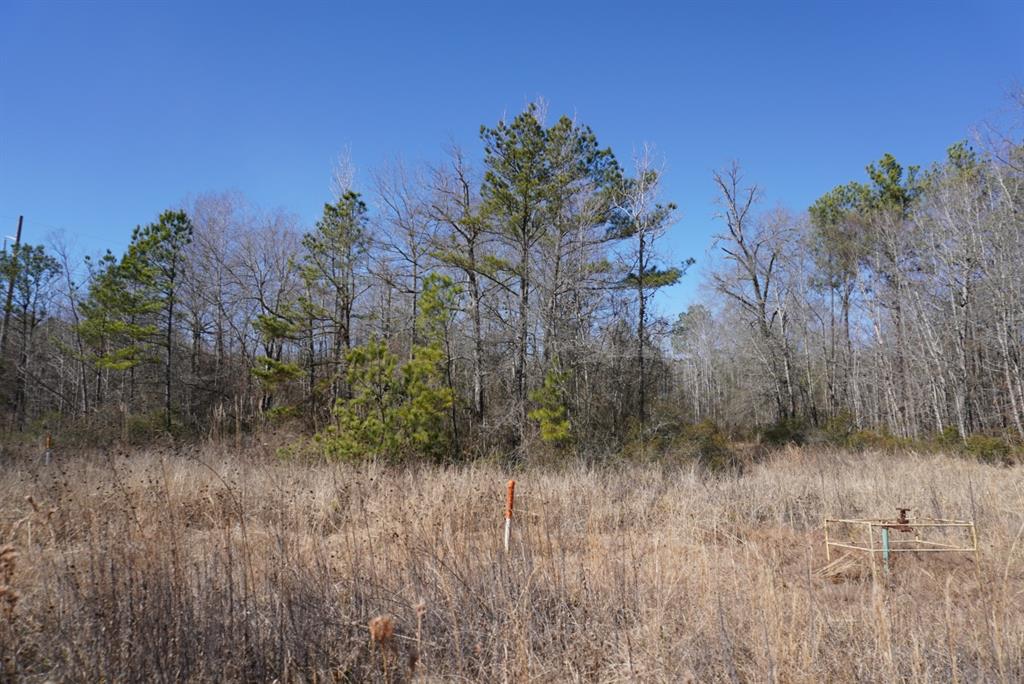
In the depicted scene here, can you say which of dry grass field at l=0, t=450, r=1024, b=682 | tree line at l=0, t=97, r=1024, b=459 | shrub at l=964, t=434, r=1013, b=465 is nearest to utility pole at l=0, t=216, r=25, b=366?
tree line at l=0, t=97, r=1024, b=459

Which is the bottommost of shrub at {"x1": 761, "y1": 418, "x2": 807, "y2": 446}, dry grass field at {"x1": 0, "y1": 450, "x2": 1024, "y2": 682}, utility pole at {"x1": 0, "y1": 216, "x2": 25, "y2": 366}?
shrub at {"x1": 761, "y1": 418, "x2": 807, "y2": 446}

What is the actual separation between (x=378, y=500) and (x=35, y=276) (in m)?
31.4

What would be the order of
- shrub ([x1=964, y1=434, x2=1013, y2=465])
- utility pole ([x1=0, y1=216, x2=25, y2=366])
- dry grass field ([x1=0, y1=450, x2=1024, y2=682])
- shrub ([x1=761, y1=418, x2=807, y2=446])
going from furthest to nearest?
utility pole ([x1=0, y1=216, x2=25, y2=366]) → shrub ([x1=761, y1=418, x2=807, y2=446]) → shrub ([x1=964, y1=434, x2=1013, y2=465]) → dry grass field ([x1=0, y1=450, x2=1024, y2=682])

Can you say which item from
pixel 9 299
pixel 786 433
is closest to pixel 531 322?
pixel 786 433

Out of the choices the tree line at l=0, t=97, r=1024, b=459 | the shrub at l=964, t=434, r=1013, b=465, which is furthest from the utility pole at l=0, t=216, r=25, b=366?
the shrub at l=964, t=434, r=1013, b=465

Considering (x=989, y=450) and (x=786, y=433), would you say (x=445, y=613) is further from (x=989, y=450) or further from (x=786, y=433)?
(x=786, y=433)

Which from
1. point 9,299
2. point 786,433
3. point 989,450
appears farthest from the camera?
point 9,299

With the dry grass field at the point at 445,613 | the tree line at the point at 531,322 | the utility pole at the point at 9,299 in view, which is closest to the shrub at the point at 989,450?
the tree line at the point at 531,322

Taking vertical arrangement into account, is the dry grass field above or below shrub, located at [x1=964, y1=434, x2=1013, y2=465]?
above

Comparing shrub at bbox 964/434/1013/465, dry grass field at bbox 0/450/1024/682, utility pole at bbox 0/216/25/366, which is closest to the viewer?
dry grass field at bbox 0/450/1024/682

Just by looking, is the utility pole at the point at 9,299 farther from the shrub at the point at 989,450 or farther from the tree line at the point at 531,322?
the shrub at the point at 989,450

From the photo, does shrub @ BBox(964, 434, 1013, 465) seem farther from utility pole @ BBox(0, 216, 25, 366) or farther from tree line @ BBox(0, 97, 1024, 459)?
utility pole @ BBox(0, 216, 25, 366)

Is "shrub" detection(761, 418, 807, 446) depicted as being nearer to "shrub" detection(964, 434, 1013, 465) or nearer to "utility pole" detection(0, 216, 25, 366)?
"shrub" detection(964, 434, 1013, 465)

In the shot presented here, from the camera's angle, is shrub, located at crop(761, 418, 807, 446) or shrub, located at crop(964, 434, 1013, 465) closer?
shrub, located at crop(964, 434, 1013, 465)
